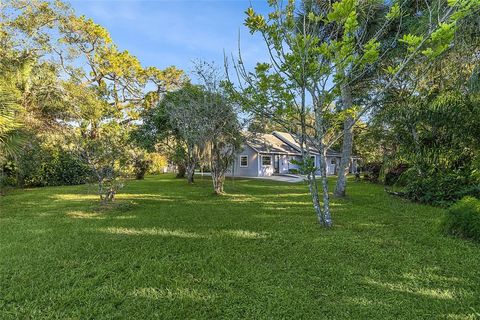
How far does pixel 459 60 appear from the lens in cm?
743

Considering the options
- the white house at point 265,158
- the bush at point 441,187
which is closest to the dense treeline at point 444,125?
the bush at point 441,187

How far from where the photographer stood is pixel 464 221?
551 centimetres

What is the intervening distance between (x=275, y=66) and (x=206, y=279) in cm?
437

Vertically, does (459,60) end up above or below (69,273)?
above

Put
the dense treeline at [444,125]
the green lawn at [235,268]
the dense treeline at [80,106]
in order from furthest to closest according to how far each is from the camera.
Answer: the dense treeline at [80,106] → the dense treeline at [444,125] → the green lawn at [235,268]

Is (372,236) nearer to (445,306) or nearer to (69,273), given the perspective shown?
(445,306)

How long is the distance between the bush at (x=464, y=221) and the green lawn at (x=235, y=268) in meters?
0.33

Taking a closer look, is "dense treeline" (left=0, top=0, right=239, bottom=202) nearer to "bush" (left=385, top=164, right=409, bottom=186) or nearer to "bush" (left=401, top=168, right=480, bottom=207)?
"bush" (left=401, top=168, right=480, bottom=207)

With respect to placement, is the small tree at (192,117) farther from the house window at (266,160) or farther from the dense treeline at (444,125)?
the house window at (266,160)

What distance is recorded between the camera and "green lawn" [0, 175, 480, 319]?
2.96m

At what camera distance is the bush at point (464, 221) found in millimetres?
5285

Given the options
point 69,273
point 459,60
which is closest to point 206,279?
point 69,273

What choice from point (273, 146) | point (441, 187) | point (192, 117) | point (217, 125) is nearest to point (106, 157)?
point (192, 117)

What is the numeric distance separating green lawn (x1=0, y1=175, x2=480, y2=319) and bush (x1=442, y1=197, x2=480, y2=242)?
Answer: 0.33 m
